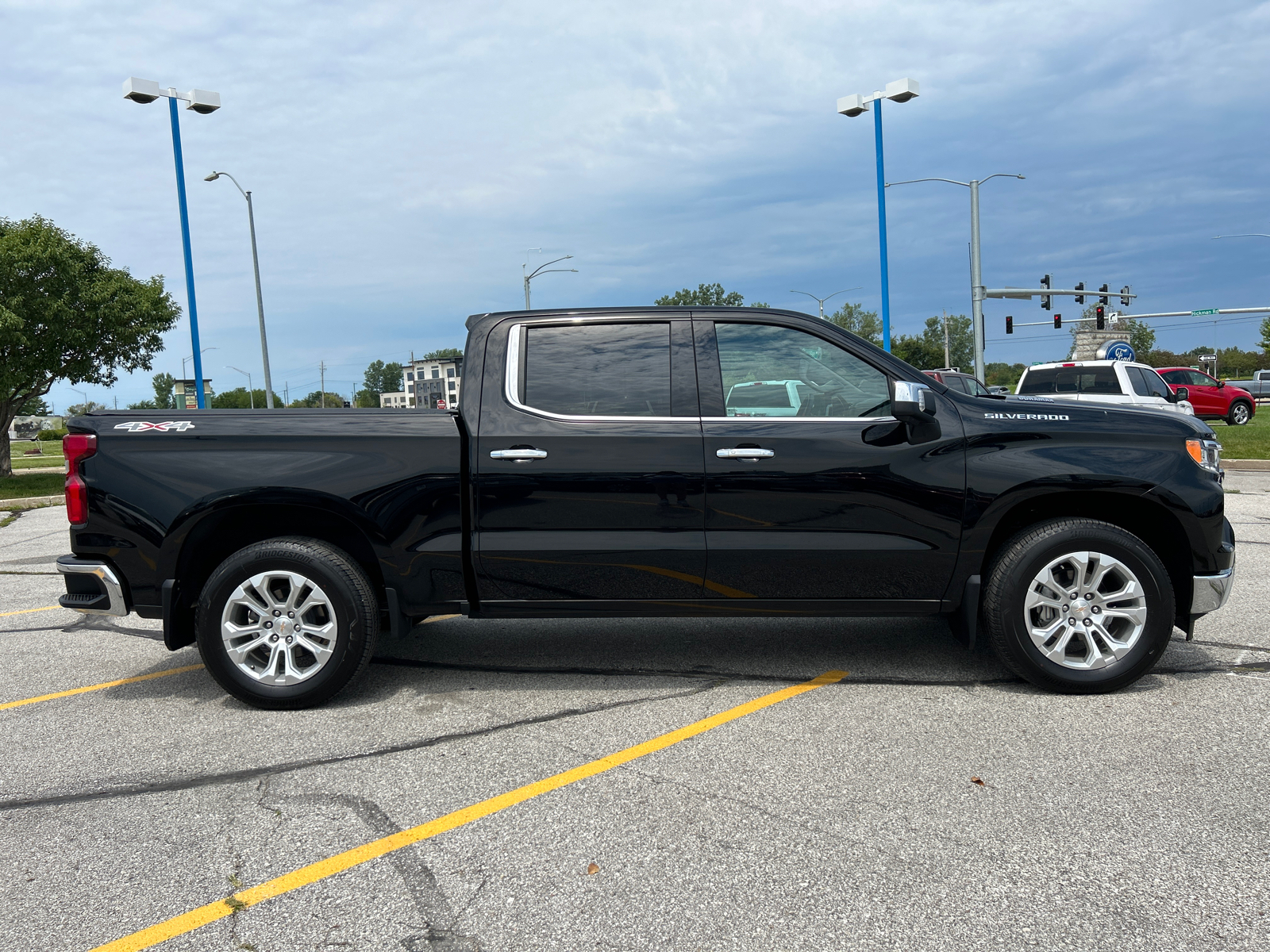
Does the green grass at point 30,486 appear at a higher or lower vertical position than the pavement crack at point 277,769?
higher

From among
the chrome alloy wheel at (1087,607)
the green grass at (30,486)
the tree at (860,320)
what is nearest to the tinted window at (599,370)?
the chrome alloy wheel at (1087,607)

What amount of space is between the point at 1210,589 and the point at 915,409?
1711mm

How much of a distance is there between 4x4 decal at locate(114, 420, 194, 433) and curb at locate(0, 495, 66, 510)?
13.9m

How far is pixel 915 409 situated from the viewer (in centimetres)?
439

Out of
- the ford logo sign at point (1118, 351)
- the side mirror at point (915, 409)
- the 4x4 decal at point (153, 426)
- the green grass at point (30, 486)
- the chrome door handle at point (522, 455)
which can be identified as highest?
the ford logo sign at point (1118, 351)

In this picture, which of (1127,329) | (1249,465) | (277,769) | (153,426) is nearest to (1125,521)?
(277,769)

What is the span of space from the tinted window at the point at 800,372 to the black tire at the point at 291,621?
2.06 m

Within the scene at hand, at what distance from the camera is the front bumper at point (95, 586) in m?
4.61

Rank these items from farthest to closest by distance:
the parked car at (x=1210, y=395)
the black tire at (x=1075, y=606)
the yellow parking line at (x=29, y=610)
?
the parked car at (x=1210, y=395)
the yellow parking line at (x=29, y=610)
the black tire at (x=1075, y=606)

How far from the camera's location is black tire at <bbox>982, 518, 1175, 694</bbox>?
4.52 metres

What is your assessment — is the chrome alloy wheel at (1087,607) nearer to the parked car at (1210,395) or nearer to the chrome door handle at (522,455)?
the chrome door handle at (522,455)

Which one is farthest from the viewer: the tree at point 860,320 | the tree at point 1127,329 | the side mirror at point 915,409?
the tree at point 860,320

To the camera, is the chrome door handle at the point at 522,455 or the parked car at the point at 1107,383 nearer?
the chrome door handle at the point at 522,455

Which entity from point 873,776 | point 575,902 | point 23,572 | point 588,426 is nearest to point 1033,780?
point 873,776
